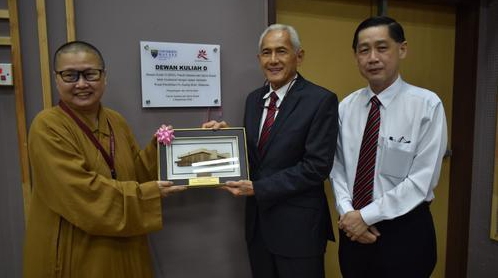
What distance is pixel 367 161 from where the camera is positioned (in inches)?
61.4

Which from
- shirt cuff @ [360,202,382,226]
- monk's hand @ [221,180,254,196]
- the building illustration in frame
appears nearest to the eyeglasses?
the building illustration in frame

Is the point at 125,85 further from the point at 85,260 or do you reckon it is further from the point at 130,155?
the point at 85,260

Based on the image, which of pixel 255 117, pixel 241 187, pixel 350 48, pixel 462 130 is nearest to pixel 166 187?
pixel 241 187

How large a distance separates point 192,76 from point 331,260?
166 cm

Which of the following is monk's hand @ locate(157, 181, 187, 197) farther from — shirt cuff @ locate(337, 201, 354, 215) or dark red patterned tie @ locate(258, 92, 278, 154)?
shirt cuff @ locate(337, 201, 354, 215)

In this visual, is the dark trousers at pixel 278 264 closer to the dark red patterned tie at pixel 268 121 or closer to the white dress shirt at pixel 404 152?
the white dress shirt at pixel 404 152

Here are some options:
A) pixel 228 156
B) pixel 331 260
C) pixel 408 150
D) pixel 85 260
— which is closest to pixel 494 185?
pixel 331 260

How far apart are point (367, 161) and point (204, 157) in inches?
29.2

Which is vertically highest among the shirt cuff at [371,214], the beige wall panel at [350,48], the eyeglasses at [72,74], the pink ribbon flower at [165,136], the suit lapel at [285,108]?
the beige wall panel at [350,48]

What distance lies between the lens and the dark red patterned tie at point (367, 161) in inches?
61.1

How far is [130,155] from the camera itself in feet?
5.20

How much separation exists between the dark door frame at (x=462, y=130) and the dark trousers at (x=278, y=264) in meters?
1.75

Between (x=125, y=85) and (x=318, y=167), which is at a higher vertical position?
(x=125, y=85)

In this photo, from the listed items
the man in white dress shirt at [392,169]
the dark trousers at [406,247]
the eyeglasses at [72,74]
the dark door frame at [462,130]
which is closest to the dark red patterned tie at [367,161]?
the man in white dress shirt at [392,169]
